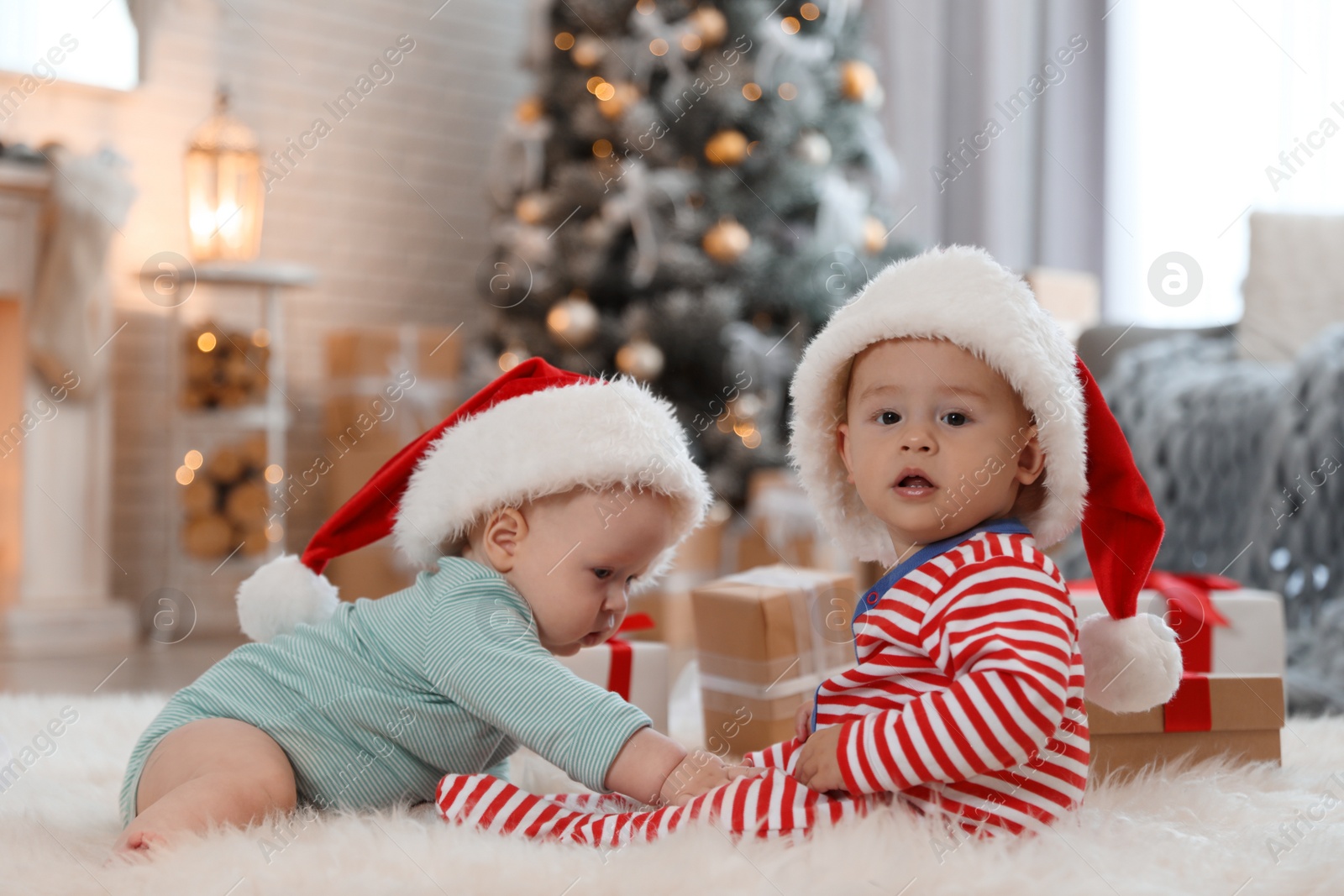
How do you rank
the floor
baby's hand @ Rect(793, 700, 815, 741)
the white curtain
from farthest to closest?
the white curtain
the floor
baby's hand @ Rect(793, 700, 815, 741)

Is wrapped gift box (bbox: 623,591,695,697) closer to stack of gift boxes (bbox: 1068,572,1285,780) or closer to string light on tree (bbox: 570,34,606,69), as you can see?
stack of gift boxes (bbox: 1068,572,1285,780)

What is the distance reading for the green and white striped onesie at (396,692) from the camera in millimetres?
901

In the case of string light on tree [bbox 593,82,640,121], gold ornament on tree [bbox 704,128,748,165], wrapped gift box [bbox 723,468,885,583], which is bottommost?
wrapped gift box [bbox 723,468,885,583]

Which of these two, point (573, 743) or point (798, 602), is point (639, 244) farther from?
point (573, 743)

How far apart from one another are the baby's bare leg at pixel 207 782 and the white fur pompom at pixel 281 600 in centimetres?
14

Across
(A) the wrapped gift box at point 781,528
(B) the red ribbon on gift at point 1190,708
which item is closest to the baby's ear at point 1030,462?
(B) the red ribbon on gift at point 1190,708

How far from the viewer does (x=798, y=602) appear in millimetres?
1210

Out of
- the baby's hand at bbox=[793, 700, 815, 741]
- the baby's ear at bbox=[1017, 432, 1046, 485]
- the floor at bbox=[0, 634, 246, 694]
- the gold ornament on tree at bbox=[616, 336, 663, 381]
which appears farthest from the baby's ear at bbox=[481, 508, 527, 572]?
the gold ornament on tree at bbox=[616, 336, 663, 381]

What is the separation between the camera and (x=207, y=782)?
86 centimetres

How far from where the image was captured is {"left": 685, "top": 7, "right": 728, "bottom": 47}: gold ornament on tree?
2791mm

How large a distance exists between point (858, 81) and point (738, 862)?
2581 millimetres

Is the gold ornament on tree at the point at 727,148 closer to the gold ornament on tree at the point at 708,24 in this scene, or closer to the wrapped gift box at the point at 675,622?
the gold ornament on tree at the point at 708,24

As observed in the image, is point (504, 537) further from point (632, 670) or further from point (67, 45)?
point (67, 45)

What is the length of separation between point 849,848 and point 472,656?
34 centimetres
